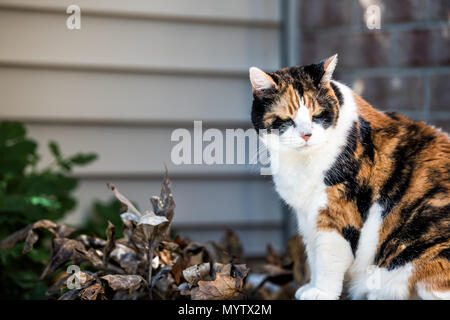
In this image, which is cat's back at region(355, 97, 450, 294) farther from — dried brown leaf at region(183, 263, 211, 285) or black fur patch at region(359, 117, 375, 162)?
dried brown leaf at region(183, 263, 211, 285)

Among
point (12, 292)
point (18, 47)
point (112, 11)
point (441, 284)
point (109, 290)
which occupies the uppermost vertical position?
point (112, 11)

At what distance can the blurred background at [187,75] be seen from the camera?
6.58 feet

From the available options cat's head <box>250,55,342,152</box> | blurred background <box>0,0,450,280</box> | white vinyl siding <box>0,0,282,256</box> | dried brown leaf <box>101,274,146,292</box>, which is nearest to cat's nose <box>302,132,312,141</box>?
cat's head <box>250,55,342,152</box>

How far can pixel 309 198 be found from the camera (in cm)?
129

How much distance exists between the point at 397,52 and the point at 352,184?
3.19 feet

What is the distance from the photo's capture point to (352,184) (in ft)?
4.11

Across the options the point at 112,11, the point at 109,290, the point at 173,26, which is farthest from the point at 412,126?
the point at 112,11

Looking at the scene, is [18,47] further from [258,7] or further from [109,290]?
[109,290]

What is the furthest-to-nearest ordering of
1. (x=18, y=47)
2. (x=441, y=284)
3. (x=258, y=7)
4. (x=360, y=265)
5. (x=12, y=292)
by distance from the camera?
(x=258, y=7) < (x=18, y=47) < (x=12, y=292) < (x=360, y=265) < (x=441, y=284)

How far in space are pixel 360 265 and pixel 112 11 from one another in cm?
147

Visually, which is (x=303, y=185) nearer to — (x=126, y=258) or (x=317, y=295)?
(x=317, y=295)

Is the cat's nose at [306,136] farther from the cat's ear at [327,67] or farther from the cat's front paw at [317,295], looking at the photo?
the cat's front paw at [317,295]

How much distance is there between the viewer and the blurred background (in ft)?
6.58

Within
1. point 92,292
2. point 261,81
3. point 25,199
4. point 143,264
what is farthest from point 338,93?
point 25,199
